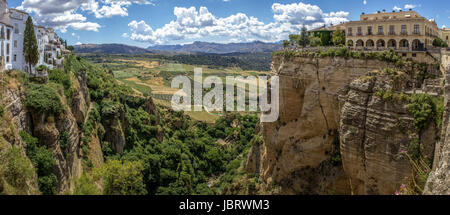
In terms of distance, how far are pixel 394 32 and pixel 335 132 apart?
10199mm

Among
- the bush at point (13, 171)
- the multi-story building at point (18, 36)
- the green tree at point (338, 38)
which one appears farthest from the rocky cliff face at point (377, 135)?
the multi-story building at point (18, 36)

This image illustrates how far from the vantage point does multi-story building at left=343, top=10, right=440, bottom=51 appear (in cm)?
2635

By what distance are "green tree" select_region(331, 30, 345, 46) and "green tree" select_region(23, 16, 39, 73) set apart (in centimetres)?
3020

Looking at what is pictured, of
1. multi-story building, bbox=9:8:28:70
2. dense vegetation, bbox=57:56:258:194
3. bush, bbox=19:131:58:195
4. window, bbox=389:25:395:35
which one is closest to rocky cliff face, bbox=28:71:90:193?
bush, bbox=19:131:58:195

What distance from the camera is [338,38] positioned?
33.0 metres

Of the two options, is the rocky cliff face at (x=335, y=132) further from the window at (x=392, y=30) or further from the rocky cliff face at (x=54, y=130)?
the rocky cliff face at (x=54, y=130)

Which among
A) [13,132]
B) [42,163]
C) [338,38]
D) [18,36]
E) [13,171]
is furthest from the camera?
[338,38]

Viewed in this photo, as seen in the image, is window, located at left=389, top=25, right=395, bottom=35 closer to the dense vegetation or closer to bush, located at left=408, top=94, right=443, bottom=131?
bush, located at left=408, top=94, right=443, bottom=131

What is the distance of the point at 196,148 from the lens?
67188mm

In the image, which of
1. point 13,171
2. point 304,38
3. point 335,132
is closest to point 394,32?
point 335,132

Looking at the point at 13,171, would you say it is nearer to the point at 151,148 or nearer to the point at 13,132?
the point at 13,132

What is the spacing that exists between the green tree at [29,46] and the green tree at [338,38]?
30202mm

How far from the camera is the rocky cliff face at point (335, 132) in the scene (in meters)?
21.3
